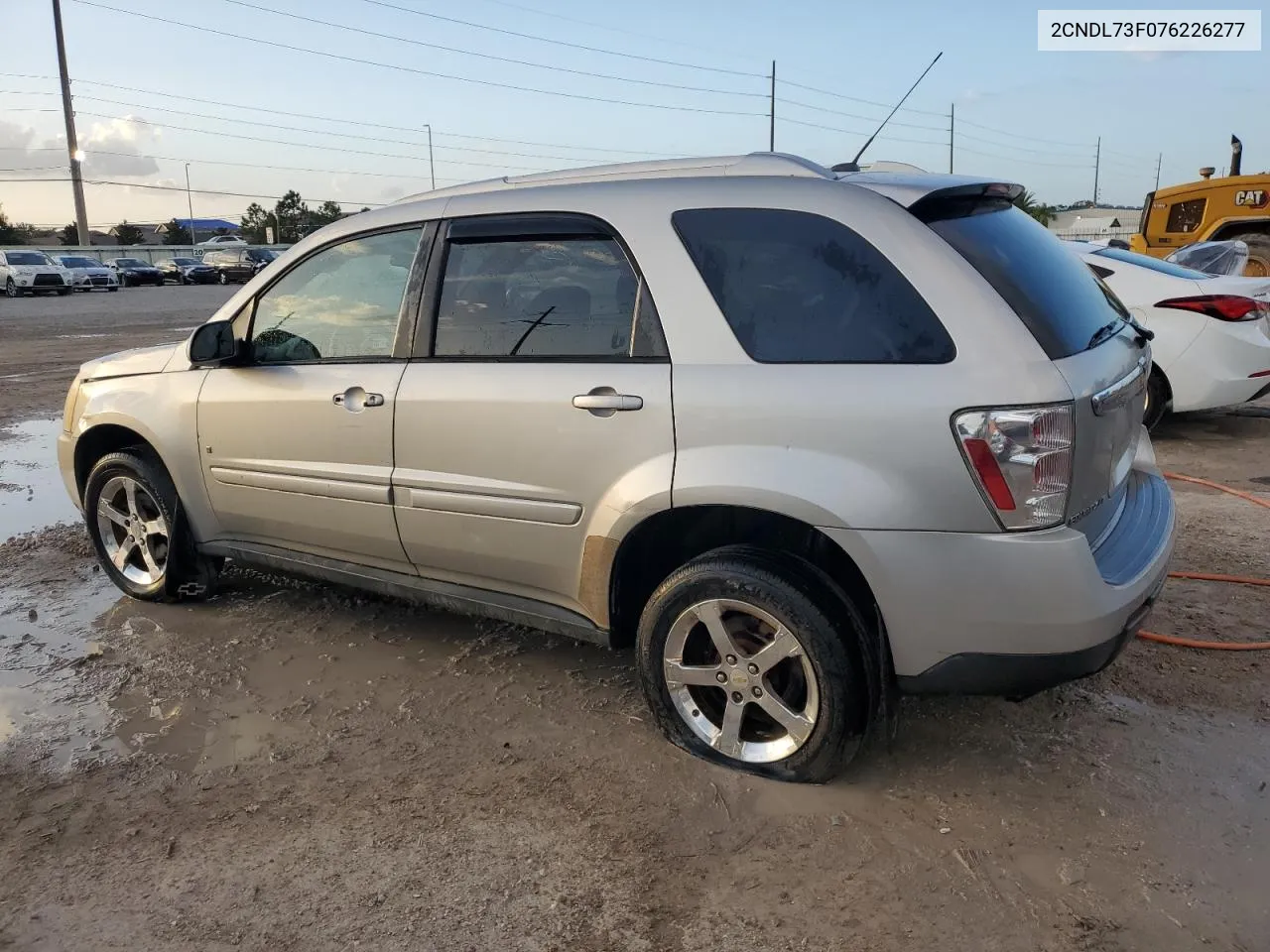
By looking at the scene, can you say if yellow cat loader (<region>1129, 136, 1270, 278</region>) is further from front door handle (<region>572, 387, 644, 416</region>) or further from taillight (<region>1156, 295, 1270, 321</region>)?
front door handle (<region>572, 387, 644, 416</region>)

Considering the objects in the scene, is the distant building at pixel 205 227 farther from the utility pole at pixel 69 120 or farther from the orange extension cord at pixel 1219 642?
the orange extension cord at pixel 1219 642

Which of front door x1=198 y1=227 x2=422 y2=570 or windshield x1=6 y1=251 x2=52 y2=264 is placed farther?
windshield x1=6 y1=251 x2=52 y2=264

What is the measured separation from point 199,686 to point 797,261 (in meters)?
2.75

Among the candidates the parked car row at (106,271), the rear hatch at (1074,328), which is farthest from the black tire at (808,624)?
the parked car row at (106,271)

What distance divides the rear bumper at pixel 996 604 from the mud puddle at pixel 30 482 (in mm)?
5322

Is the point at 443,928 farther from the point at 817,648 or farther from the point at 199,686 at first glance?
the point at 199,686

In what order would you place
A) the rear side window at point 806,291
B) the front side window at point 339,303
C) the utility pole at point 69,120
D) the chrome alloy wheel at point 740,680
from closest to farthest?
the rear side window at point 806,291 → the chrome alloy wheel at point 740,680 → the front side window at point 339,303 → the utility pole at point 69,120

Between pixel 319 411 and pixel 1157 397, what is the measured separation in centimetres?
616

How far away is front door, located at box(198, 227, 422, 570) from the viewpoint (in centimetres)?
362

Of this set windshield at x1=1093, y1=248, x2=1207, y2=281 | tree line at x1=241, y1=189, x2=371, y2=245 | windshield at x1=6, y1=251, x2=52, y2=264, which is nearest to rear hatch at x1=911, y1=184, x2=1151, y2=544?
windshield at x1=1093, y1=248, x2=1207, y2=281

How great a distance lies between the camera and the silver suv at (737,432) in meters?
2.55

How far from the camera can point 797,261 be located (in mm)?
2820

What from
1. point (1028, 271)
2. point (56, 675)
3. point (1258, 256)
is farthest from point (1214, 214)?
point (56, 675)

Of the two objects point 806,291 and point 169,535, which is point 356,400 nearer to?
point 169,535
